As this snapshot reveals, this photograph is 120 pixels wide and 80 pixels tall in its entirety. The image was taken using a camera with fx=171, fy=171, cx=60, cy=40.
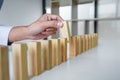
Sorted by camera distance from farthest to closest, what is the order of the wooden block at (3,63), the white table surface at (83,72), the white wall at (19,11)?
the white wall at (19,11)
the white table surface at (83,72)
the wooden block at (3,63)

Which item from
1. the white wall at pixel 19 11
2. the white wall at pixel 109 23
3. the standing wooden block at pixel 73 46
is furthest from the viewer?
the white wall at pixel 19 11

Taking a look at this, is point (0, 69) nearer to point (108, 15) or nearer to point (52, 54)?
point (52, 54)

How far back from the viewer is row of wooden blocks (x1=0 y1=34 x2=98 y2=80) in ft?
1.16

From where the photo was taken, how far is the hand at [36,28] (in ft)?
1.22

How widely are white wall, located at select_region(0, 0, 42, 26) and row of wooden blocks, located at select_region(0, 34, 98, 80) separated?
163 cm

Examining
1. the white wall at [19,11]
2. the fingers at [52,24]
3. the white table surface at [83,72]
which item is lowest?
the white table surface at [83,72]

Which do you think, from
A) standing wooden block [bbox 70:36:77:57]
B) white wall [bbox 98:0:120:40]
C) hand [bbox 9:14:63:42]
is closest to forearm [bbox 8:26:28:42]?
hand [bbox 9:14:63:42]

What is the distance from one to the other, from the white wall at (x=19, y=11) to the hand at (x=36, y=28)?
5.93 feet

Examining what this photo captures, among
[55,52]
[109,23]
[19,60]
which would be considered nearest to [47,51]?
[55,52]

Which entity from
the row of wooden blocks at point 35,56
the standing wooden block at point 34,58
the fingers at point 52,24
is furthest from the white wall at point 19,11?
the fingers at point 52,24

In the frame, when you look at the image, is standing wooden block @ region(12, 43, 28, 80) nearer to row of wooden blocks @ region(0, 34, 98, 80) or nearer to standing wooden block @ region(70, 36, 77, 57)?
row of wooden blocks @ region(0, 34, 98, 80)

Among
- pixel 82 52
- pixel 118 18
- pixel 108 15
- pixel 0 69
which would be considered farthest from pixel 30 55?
pixel 108 15

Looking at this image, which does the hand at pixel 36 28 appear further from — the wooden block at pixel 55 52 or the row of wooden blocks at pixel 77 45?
the row of wooden blocks at pixel 77 45

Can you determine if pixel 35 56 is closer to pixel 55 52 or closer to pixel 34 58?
pixel 34 58
